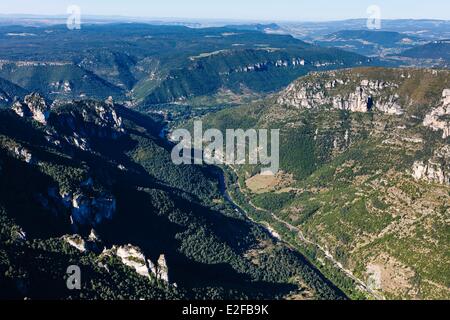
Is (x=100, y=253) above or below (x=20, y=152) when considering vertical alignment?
below

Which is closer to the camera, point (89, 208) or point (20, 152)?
point (89, 208)

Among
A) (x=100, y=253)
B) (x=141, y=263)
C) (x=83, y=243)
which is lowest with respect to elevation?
(x=141, y=263)

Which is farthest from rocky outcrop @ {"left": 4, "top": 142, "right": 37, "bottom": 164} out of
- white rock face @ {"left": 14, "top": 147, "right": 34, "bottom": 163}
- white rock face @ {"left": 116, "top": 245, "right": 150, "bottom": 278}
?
white rock face @ {"left": 116, "top": 245, "right": 150, "bottom": 278}

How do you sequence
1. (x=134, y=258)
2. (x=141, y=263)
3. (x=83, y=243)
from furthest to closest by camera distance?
(x=83, y=243), (x=134, y=258), (x=141, y=263)

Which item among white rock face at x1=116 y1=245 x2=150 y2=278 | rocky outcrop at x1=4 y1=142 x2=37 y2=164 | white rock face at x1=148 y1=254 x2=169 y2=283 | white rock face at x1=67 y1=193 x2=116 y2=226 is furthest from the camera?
rocky outcrop at x1=4 y1=142 x2=37 y2=164

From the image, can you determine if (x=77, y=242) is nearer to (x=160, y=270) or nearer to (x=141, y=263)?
(x=141, y=263)

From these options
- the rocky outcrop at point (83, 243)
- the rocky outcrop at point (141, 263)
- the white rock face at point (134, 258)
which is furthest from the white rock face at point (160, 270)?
Answer: the rocky outcrop at point (83, 243)

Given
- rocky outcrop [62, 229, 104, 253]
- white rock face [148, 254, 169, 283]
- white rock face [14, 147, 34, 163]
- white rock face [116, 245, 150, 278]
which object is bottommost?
white rock face [148, 254, 169, 283]

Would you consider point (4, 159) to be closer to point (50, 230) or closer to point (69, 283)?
point (50, 230)

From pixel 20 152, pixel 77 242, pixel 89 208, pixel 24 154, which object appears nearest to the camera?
pixel 77 242

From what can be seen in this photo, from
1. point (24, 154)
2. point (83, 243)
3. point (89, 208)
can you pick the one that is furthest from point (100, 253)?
point (24, 154)

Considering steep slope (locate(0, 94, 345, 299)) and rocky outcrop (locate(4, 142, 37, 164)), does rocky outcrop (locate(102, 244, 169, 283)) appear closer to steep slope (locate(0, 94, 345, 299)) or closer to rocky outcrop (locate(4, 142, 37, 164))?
steep slope (locate(0, 94, 345, 299))
